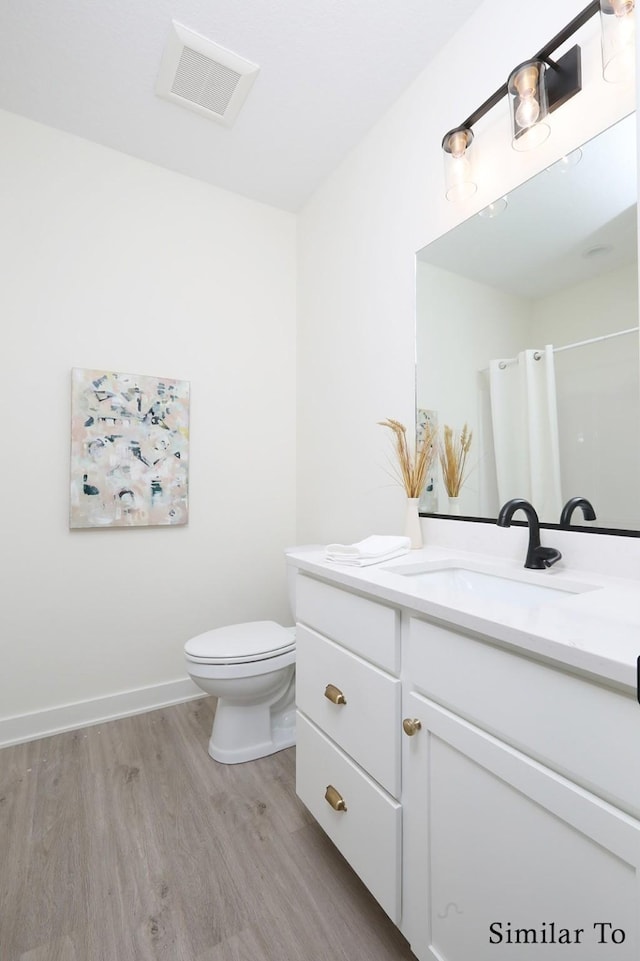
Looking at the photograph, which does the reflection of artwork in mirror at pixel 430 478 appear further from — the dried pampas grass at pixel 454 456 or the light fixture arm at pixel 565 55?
the light fixture arm at pixel 565 55

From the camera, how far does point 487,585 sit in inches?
47.1

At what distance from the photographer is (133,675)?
214 cm

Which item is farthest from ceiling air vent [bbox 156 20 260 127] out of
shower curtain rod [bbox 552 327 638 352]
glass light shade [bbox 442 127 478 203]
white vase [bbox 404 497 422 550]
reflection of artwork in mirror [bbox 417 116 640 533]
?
white vase [bbox 404 497 422 550]

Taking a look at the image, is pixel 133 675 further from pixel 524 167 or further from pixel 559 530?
pixel 524 167

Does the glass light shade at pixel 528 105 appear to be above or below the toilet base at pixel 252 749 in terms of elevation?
above

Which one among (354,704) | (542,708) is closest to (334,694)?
(354,704)

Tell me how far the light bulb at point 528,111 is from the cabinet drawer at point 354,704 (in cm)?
146

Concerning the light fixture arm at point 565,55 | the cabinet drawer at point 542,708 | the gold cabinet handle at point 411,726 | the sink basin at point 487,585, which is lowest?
the gold cabinet handle at point 411,726

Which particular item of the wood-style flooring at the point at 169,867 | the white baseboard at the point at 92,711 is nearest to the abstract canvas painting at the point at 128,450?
the white baseboard at the point at 92,711

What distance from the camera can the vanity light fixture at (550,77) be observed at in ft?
3.28

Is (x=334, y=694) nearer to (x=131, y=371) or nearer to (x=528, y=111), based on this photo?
(x=528, y=111)

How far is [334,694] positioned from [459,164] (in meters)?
1.64

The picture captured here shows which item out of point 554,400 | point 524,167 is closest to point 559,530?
point 554,400

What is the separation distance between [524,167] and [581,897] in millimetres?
1642
